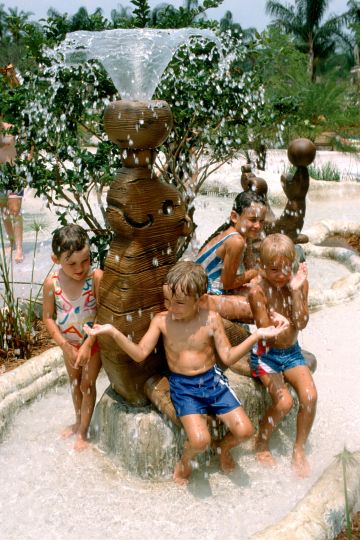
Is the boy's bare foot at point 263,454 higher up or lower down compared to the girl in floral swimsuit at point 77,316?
lower down

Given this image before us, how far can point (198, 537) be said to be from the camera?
2.63 m

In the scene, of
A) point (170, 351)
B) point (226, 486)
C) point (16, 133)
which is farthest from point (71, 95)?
point (226, 486)

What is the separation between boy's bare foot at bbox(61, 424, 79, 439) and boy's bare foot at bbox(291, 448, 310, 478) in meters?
1.24

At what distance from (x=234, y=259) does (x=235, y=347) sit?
0.84m

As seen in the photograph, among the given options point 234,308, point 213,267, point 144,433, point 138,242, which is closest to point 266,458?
point 144,433

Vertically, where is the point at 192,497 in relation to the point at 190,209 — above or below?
below

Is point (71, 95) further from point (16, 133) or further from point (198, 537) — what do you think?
point (198, 537)

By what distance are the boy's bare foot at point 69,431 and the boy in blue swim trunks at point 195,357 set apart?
73cm

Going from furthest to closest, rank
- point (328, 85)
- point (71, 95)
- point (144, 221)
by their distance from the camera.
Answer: point (328, 85) < point (71, 95) < point (144, 221)

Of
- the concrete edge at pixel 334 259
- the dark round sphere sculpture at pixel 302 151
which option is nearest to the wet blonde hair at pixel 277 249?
the dark round sphere sculpture at pixel 302 151

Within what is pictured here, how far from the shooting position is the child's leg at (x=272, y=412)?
3094mm

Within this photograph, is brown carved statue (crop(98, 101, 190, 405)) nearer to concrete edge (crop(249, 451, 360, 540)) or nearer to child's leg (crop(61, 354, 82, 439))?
child's leg (crop(61, 354, 82, 439))

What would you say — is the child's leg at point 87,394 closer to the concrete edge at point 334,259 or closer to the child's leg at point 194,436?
the child's leg at point 194,436

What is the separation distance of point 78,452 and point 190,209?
3389 mm
